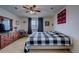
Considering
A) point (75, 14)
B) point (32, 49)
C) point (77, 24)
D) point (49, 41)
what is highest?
point (75, 14)

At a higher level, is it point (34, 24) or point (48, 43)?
point (34, 24)

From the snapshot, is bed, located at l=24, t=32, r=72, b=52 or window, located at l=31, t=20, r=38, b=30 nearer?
bed, located at l=24, t=32, r=72, b=52

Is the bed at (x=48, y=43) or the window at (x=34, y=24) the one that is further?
the window at (x=34, y=24)

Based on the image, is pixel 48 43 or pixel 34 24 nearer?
pixel 48 43

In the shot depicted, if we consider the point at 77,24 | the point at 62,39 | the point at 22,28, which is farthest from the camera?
the point at 22,28

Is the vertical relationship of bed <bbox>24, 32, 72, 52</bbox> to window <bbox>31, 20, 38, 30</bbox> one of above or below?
below

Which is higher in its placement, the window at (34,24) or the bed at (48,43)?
the window at (34,24)

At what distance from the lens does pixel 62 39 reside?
2691 millimetres
